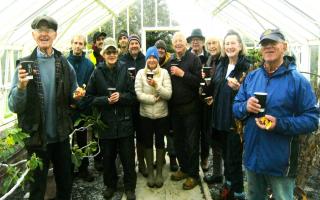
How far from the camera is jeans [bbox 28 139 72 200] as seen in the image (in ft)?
9.16

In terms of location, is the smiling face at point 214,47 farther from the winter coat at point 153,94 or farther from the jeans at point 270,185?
the jeans at point 270,185

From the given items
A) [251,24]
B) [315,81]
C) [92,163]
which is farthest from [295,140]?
[251,24]

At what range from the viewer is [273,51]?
2.21 m

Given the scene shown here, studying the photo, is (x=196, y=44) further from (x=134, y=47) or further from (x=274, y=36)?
(x=274, y=36)

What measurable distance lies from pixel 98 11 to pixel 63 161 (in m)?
8.68

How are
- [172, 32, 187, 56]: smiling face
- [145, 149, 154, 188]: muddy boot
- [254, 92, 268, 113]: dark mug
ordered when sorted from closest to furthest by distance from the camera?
[254, 92, 268, 113]: dark mug < [172, 32, 187, 56]: smiling face < [145, 149, 154, 188]: muddy boot

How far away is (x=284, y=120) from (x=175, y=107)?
5.99ft

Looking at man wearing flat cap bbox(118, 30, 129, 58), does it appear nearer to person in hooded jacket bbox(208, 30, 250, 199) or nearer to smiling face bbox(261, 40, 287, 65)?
person in hooded jacket bbox(208, 30, 250, 199)

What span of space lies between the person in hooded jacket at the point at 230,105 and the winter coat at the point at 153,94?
0.60m

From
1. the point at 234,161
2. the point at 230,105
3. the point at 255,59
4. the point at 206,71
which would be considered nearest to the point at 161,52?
the point at 206,71

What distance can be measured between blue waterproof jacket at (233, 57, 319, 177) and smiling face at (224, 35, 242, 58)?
0.92 meters

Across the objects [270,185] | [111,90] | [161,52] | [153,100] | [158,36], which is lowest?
[270,185]

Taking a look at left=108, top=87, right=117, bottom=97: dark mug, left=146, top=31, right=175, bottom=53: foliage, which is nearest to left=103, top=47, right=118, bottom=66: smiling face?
left=108, top=87, right=117, bottom=97: dark mug

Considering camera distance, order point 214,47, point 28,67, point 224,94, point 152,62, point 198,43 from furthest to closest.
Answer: point 198,43
point 214,47
point 152,62
point 224,94
point 28,67
